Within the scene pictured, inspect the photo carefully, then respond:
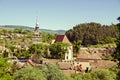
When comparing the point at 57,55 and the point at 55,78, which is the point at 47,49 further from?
the point at 55,78

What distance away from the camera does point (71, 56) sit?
74.1 metres

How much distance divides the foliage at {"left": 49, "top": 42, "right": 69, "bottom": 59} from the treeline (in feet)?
141

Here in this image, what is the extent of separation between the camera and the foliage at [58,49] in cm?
6994

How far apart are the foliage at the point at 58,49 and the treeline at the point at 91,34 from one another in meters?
43.1

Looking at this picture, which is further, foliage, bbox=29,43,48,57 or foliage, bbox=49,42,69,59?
foliage, bbox=29,43,48,57

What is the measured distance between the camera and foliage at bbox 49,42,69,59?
6994cm

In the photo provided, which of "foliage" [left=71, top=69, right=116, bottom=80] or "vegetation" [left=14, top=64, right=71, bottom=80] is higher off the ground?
"vegetation" [left=14, top=64, right=71, bottom=80]

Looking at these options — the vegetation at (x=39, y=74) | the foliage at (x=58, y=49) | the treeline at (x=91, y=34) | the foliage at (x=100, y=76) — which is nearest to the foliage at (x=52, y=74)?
the vegetation at (x=39, y=74)

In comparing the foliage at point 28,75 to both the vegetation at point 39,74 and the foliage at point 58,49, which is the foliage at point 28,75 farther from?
the foliage at point 58,49

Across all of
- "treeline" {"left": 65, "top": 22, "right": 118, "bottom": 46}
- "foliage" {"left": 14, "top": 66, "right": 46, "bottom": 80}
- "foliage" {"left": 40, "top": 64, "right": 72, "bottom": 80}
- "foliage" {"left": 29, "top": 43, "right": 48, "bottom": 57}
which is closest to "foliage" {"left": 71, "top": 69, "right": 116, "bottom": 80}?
"foliage" {"left": 40, "top": 64, "right": 72, "bottom": 80}

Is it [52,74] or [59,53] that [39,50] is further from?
[52,74]

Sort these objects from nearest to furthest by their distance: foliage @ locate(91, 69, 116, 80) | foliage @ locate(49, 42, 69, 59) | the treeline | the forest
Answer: the forest
foliage @ locate(91, 69, 116, 80)
foliage @ locate(49, 42, 69, 59)
the treeline

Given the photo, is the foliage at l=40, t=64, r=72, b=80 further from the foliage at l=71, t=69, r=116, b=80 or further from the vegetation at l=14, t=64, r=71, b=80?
the foliage at l=71, t=69, r=116, b=80

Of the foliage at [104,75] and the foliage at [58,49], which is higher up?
the foliage at [58,49]
